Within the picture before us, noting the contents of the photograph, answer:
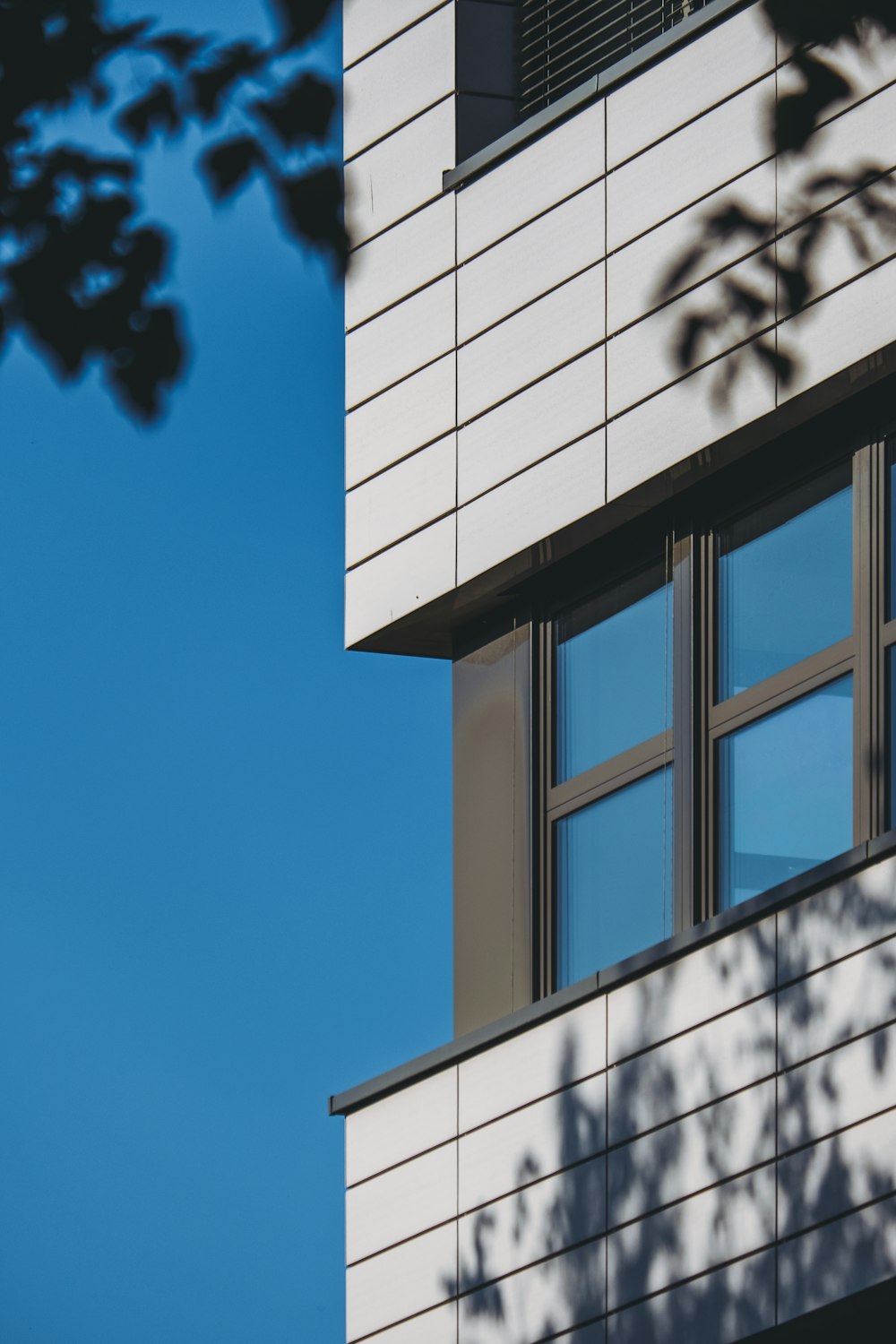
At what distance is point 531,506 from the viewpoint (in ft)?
34.2

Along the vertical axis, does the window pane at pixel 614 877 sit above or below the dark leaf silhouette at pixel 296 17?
above

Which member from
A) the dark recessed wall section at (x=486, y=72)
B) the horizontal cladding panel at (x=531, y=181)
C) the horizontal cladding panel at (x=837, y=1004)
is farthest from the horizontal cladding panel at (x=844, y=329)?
the dark recessed wall section at (x=486, y=72)

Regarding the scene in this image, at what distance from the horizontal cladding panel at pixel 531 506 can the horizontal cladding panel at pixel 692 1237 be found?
2.94 meters

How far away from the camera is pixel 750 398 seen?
9461 millimetres

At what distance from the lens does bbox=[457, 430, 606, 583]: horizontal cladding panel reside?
10.2 m

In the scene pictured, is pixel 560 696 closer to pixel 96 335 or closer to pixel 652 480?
pixel 652 480

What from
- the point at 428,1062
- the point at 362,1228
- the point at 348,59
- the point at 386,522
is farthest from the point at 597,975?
the point at 348,59

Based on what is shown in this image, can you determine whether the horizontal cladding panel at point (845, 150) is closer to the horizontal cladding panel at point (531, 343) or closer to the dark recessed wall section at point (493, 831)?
the horizontal cladding panel at point (531, 343)

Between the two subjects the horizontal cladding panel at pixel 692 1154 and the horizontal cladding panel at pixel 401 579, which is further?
the horizontal cladding panel at pixel 401 579

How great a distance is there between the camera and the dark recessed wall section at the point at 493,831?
10664 mm

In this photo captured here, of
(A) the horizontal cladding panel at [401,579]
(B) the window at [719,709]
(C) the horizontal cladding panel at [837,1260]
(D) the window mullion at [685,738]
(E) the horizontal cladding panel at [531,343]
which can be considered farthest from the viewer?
(A) the horizontal cladding panel at [401,579]

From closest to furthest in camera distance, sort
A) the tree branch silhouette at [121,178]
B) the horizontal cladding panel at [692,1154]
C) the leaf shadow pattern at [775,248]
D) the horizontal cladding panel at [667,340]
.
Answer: the tree branch silhouette at [121,178] → the leaf shadow pattern at [775,248] → the horizontal cladding panel at [692,1154] → the horizontal cladding panel at [667,340]

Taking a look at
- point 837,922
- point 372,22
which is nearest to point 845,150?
point 837,922

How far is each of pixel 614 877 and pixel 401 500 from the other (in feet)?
6.91
